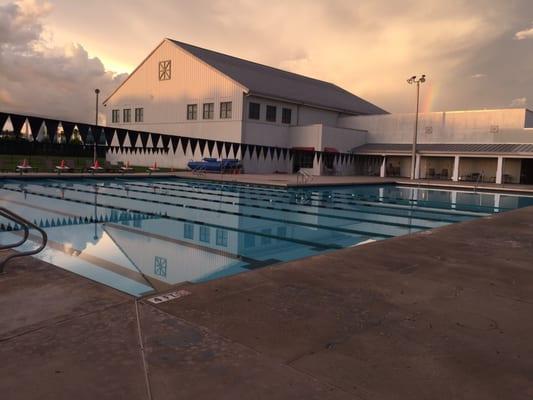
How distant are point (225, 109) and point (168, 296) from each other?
32.9 m

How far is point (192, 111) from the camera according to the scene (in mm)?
38875

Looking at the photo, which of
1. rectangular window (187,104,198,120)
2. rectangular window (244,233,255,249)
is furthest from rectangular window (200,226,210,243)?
rectangular window (187,104,198,120)

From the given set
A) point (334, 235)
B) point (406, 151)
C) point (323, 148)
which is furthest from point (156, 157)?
point (334, 235)

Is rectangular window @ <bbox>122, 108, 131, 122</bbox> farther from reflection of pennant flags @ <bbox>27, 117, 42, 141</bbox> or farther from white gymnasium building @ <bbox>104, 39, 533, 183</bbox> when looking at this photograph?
reflection of pennant flags @ <bbox>27, 117, 42, 141</bbox>

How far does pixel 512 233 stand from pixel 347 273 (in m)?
6.01

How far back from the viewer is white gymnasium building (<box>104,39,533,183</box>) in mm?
35438

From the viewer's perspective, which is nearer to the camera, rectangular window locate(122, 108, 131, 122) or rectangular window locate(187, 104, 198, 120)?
rectangular window locate(187, 104, 198, 120)

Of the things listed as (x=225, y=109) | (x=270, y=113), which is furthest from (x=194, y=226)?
(x=270, y=113)

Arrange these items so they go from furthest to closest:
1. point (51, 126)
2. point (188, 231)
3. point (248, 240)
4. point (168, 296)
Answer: point (51, 126), point (188, 231), point (248, 240), point (168, 296)

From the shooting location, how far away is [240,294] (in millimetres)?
4773

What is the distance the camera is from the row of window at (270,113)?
35969 millimetres

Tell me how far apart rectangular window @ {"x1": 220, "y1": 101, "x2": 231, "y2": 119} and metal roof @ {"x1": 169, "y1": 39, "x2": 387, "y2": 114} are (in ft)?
6.86

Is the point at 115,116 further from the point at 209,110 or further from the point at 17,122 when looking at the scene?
the point at 17,122

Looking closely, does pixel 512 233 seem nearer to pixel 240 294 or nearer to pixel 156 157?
pixel 240 294
